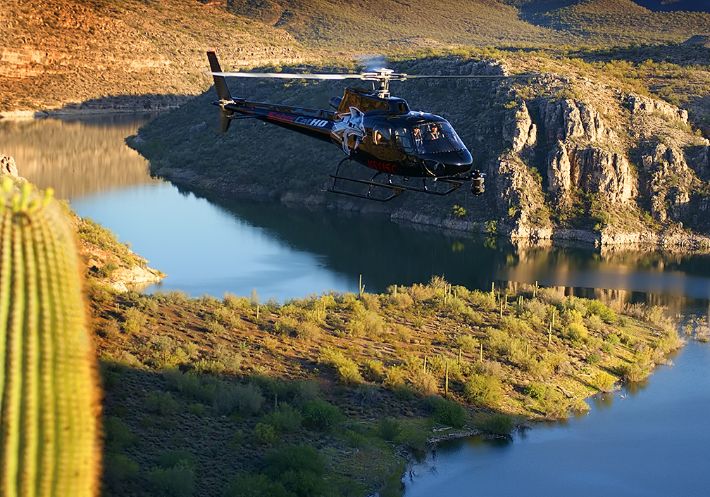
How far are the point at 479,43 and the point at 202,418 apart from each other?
157 m

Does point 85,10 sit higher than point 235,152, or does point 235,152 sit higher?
point 85,10

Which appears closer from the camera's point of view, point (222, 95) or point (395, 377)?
point (222, 95)

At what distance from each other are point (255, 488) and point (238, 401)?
522 centimetres

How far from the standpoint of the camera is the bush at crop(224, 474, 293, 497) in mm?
24984

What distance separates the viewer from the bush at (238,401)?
1183 inches

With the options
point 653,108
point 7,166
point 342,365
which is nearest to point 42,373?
point 342,365

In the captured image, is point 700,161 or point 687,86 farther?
point 687,86

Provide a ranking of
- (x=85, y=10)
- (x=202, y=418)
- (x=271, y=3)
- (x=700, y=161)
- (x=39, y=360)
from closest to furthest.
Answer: (x=39, y=360) → (x=202, y=418) → (x=700, y=161) → (x=85, y=10) → (x=271, y=3)

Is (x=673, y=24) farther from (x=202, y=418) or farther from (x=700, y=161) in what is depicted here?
(x=202, y=418)

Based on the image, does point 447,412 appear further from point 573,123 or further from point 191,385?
point 573,123

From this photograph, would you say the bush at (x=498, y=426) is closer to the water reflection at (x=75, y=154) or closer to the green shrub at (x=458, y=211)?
the green shrub at (x=458, y=211)

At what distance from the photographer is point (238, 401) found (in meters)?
30.2

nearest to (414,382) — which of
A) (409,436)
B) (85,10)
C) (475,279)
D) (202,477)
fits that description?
(409,436)

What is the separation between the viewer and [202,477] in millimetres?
25938
